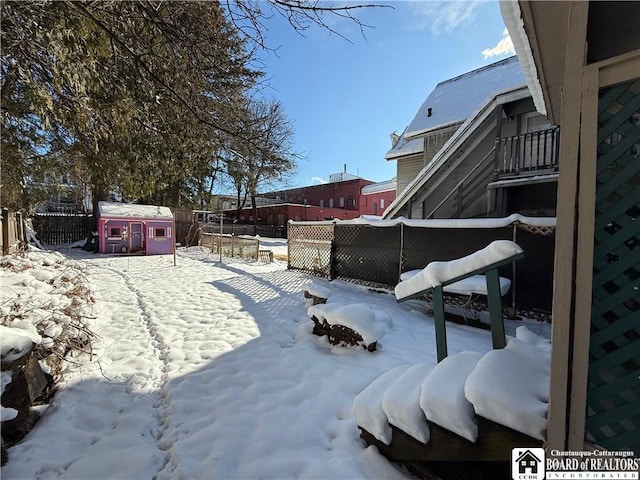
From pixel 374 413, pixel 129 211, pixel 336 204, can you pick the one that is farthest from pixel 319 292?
pixel 336 204

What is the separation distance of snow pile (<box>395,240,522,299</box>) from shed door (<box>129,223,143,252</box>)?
51.6 feet

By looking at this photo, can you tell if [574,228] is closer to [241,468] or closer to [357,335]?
[241,468]

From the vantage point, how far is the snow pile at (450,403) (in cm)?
152

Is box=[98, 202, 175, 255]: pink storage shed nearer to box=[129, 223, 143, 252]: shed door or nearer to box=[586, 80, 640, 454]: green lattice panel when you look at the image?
box=[129, 223, 143, 252]: shed door

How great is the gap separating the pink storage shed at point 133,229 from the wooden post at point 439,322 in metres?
13.8

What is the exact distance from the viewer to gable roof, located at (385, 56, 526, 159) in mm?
9273

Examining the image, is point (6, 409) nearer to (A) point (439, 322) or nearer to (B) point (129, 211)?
(A) point (439, 322)

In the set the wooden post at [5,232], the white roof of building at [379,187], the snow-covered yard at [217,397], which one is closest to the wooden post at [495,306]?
the snow-covered yard at [217,397]

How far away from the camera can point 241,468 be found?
1.88 metres

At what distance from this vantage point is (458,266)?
2064 mm

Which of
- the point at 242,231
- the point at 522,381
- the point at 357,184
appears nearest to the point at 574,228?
the point at 522,381

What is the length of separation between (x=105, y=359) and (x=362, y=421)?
3041mm

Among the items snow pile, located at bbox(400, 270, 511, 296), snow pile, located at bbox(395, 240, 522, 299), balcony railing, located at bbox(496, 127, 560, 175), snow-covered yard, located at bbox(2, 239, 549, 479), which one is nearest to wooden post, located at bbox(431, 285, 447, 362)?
snow pile, located at bbox(395, 240, 522, 299)

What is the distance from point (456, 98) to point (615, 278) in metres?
10.7
